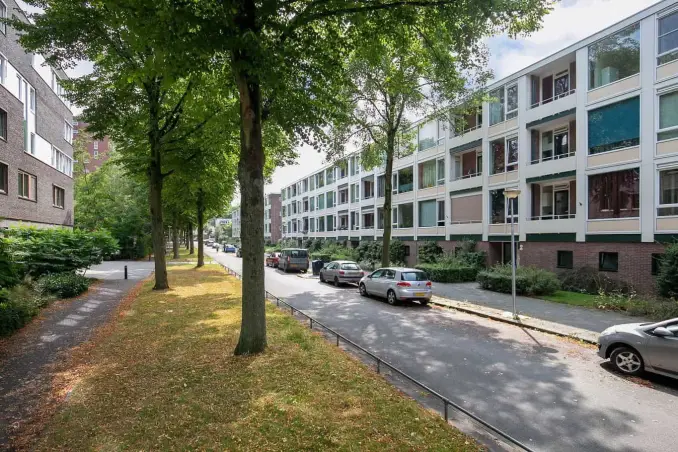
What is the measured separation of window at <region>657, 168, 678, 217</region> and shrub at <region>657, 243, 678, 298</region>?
7.00 feet

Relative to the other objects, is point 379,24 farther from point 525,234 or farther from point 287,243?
point 287,243

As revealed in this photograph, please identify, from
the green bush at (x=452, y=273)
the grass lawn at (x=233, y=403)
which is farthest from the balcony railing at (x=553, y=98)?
the grass lawn at (x=233, y=403)

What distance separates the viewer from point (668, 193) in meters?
15.7

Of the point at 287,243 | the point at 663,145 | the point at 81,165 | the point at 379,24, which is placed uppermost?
the point at 81,165

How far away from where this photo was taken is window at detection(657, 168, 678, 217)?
50.7 feet

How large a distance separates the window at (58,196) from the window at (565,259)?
99.2 ft

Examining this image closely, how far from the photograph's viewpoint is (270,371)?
652cm

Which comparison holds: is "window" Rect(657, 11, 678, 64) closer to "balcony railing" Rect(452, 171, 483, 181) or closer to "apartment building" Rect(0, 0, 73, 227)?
"balcony railing" Rect(452, 171, 483, 181)

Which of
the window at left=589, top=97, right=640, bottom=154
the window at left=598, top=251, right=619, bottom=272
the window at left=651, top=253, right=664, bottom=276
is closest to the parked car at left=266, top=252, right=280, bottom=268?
the window at left=598, top=251, right=619, bottom=272

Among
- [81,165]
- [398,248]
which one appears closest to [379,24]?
[398,248]

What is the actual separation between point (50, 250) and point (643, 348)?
64.6ft

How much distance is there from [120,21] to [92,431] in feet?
21.4

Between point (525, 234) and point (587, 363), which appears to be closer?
point (587, 363)

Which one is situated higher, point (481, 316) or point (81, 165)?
point (81, 165)
